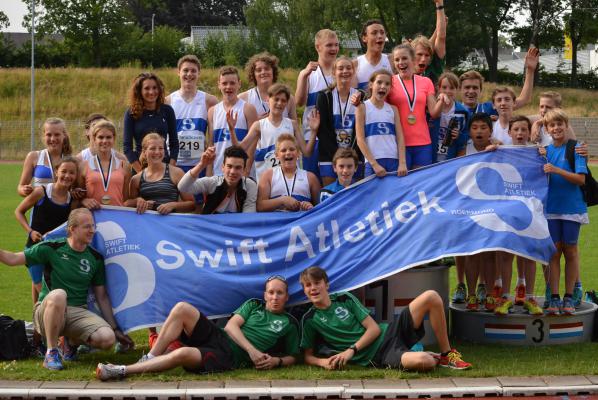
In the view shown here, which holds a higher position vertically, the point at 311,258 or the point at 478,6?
the point at 478,6

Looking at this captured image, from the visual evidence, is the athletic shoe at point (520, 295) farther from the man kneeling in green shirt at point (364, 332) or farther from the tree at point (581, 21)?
the tree at point (581, 21)

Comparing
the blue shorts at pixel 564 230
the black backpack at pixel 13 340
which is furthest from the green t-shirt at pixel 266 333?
the blue shorts at pixel 564 230

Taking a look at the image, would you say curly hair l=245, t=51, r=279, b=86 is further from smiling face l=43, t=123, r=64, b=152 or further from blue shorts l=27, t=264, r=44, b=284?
blue shorts l=27, t=264, r=44, b=284

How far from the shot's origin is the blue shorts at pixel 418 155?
9.43 m

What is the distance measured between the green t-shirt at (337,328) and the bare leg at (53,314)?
1.97m

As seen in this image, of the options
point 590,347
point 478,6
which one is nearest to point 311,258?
point 590,347

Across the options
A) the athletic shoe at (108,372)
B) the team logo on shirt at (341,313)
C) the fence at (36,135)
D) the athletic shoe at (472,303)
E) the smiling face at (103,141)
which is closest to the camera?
the athletic shoe at (108,372)

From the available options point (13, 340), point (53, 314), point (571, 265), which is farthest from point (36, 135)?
point (571, 265)

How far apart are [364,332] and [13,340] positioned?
9.72 ft

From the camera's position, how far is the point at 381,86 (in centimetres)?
917

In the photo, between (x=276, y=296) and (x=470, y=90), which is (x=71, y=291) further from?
(x=470, y=90)

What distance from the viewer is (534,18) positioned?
6994 centimetres

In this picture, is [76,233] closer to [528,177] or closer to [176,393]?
[176,393]

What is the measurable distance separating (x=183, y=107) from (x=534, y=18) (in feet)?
208
